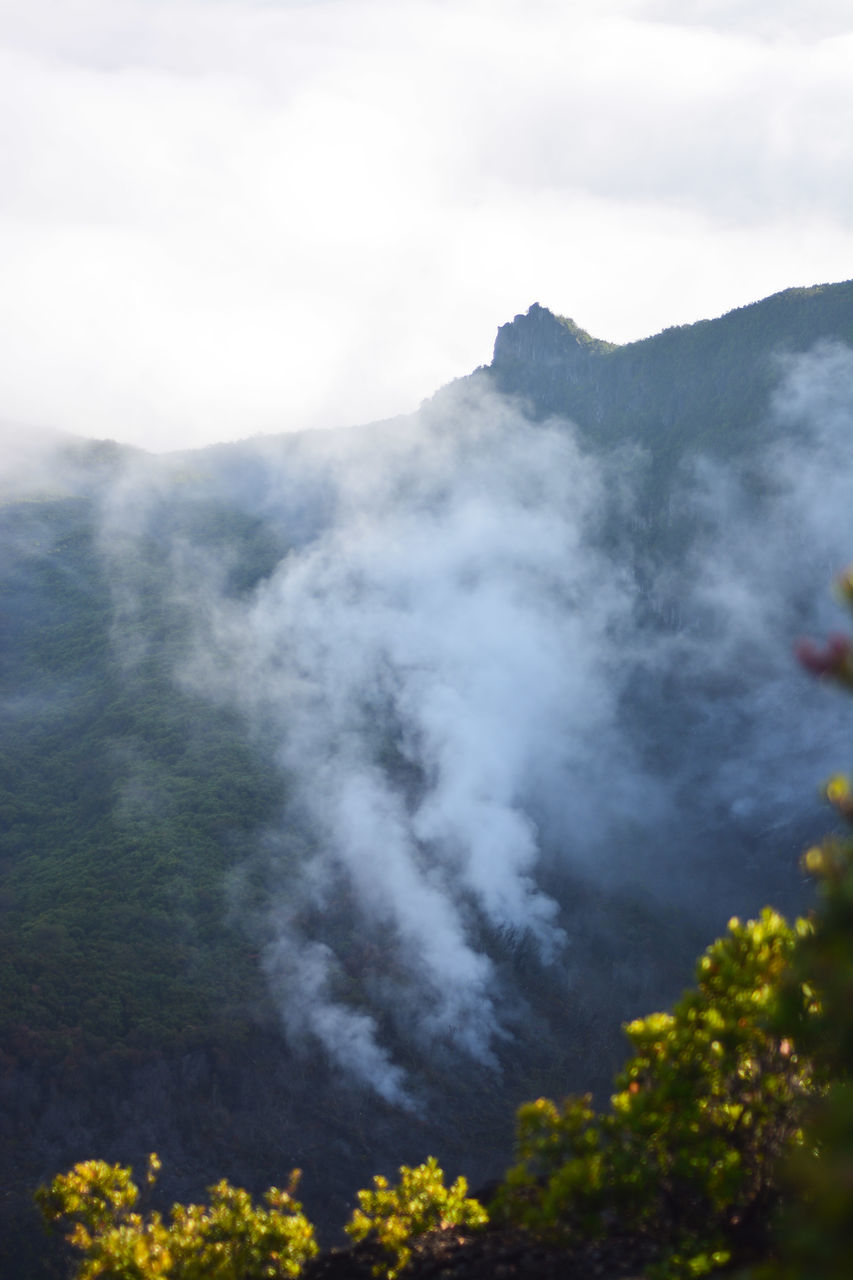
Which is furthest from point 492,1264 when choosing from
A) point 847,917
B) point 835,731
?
point 835,731

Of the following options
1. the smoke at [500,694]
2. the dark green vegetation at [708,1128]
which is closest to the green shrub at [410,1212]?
the dark green vegetation at [708,1128]

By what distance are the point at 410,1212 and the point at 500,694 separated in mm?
59000

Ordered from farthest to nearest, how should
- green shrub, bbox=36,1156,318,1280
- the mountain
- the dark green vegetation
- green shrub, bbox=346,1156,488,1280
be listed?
1. the mountain
2. green shrub, bbox=346,1156,488,1280
3. green shrub, bbox=36,1156,318,1280
4. the dark green vegetation

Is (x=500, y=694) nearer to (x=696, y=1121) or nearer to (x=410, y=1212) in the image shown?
(x=410, y=1212)

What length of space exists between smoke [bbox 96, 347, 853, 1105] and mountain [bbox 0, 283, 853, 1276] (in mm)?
310

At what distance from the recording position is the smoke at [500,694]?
53.4 metres

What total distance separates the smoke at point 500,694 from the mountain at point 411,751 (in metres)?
0.31

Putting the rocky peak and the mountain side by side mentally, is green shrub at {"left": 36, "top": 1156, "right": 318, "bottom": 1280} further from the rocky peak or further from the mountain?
the rocky peak

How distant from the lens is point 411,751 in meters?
69.9

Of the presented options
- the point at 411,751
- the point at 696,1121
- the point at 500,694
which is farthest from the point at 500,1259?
the point at 500,694

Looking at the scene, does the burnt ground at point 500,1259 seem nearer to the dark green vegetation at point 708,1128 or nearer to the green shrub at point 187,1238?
the dark green vegetation at point 708,1128

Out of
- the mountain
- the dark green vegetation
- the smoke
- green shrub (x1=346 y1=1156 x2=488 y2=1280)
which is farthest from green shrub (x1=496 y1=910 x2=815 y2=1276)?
the smoke

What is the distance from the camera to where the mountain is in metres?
42.7

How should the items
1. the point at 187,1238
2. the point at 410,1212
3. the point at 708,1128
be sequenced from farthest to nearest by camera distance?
the point at 410,1212 < the point at 187,1238 < the point at 708,1128
